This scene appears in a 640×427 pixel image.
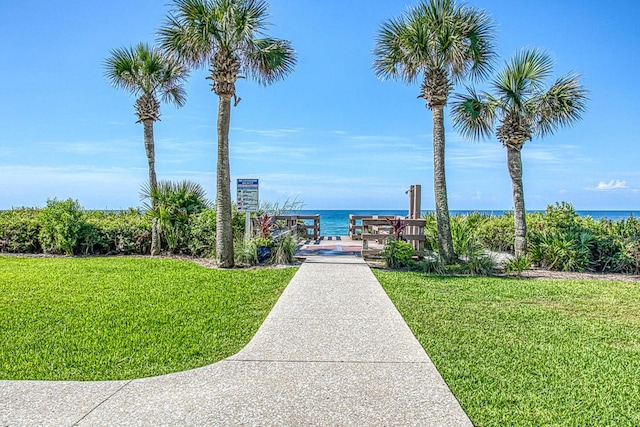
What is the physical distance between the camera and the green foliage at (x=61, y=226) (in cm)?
A: 1277

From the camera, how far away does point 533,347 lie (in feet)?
15.3

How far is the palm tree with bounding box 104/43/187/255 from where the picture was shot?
12820mm

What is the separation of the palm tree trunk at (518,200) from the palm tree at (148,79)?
9.77m

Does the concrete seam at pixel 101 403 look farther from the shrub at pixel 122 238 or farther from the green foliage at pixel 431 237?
the shrub at pixel 122 238

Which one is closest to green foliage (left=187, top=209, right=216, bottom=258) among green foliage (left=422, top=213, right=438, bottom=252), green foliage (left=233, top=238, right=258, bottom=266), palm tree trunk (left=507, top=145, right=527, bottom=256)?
green foliage (left=233, top=238, right=258, bottom=266)

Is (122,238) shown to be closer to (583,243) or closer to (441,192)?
(441,192)

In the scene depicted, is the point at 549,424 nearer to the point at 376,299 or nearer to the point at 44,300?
the point at 376,299

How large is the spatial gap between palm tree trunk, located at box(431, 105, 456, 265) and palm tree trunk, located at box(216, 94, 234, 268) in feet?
16.6

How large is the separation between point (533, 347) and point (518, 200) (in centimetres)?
729

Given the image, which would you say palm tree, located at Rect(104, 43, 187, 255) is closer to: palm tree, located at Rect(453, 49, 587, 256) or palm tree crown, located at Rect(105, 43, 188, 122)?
palm tree crown, located at Rect(105, 43, 188, 122)

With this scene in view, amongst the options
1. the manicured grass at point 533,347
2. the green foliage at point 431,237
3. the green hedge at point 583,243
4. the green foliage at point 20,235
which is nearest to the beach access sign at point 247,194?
the manicured grass at point 533,347

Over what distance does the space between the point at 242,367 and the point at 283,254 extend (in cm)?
695

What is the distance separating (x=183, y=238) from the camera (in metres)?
12.6

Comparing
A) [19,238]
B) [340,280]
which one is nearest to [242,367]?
[340,280]
